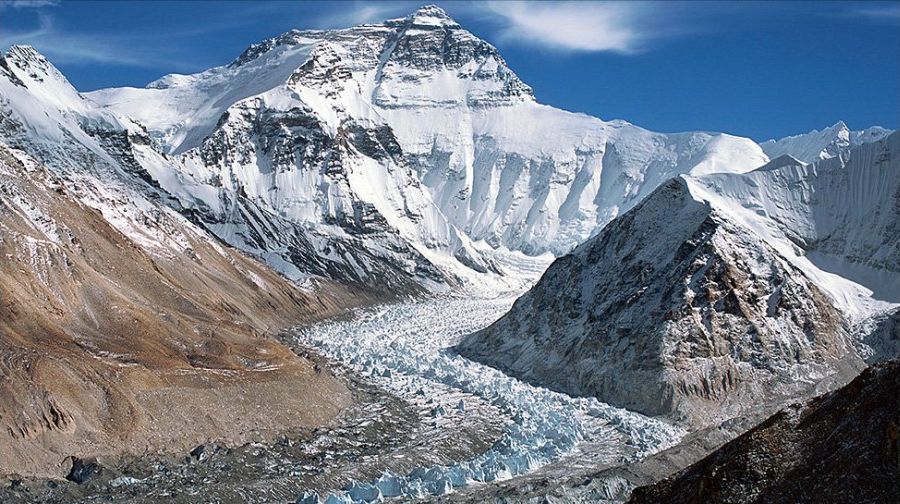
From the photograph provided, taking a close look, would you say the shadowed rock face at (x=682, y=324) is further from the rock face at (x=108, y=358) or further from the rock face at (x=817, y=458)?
the rock face at (x=817, y=458)

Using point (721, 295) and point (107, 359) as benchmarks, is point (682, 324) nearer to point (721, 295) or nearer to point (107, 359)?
point (721, 295)

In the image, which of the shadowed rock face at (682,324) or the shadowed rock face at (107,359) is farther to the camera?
the shadowed rock face at (682,324)

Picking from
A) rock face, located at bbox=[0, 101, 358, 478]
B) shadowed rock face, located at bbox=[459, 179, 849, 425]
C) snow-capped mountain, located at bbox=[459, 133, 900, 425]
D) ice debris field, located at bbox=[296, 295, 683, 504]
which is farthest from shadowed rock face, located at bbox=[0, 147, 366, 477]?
snow-capped mountain, located at bbox=[459, 133, 900, 425]

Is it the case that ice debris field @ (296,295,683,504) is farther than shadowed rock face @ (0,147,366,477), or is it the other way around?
shadowed rock face @ (0,147,366,477)

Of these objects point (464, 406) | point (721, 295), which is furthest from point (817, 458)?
point (721, 295)

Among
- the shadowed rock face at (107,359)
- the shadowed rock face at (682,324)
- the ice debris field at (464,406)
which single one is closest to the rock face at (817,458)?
the ice debris field at (464,406)

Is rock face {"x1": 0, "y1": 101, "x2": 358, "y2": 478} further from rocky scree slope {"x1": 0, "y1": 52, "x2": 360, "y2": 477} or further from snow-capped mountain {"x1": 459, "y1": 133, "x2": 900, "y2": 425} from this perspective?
snow-capped mountain {"x1": 459, "y1": 133, "x2": 900, "y2": 425}
